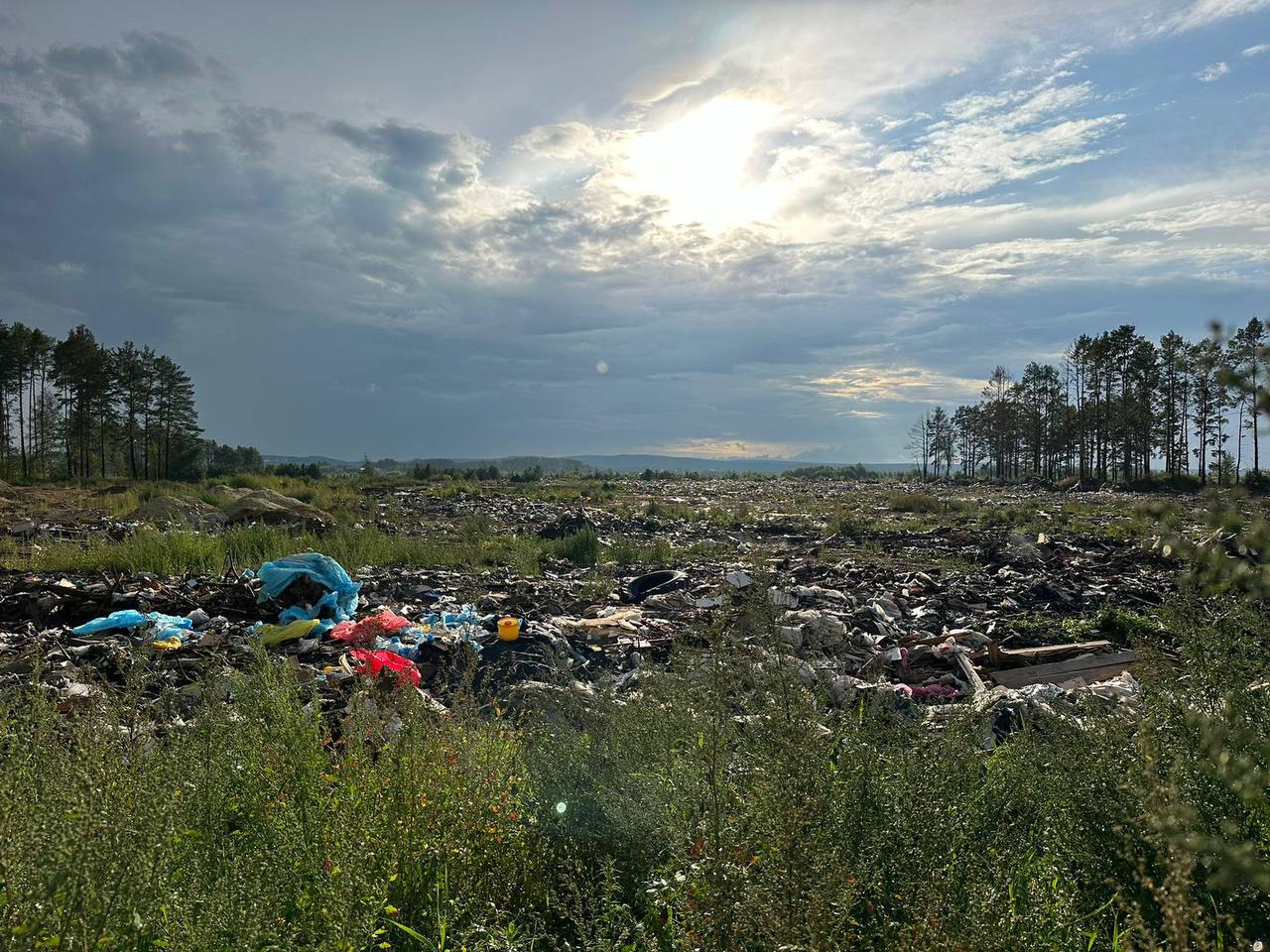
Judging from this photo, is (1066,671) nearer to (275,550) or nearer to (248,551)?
(275,550)

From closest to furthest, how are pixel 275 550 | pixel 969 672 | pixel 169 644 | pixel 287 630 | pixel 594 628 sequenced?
pixel 969 672, pixel 169 644, pixel 287 630, pixel 594 628, pixel 275 550

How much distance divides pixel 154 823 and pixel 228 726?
1.41 metres

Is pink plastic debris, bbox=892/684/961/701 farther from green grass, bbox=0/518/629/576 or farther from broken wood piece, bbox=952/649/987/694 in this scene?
green grass, bbox=0/518/629/576

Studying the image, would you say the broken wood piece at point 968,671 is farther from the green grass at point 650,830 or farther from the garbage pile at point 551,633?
the green grass at point 650,830

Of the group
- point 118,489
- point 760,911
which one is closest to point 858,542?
point 760,911

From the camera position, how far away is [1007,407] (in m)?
71.4

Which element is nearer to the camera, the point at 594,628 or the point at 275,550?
the point at 594,628

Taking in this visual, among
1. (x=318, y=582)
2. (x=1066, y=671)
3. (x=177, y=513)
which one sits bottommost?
(x=1066, y=671)

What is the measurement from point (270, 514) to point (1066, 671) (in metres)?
15.4

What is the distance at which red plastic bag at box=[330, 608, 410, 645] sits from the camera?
738 centimetres

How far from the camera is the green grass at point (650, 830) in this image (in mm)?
2047

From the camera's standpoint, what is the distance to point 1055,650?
7.53 metres

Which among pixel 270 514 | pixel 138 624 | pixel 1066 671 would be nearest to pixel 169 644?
pixel 138 624

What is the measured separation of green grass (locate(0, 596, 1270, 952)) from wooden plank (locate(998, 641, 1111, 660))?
12.4 feet
